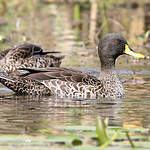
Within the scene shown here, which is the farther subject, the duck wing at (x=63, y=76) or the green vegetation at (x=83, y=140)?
the duck wing at (x=63, y=76)

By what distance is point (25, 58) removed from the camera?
42.2 feet

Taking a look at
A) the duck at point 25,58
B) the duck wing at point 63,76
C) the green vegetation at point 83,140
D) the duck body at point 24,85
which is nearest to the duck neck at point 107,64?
the duck wing at point 63,76

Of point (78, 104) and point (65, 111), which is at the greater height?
point (78, 104)

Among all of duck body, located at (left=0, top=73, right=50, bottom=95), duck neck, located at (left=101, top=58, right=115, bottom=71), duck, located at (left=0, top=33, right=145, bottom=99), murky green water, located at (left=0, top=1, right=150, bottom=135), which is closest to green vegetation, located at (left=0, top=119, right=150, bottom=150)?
murky green water, located at (left=0, top=1, right=150, bottom=135)

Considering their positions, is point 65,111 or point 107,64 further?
point 107,64

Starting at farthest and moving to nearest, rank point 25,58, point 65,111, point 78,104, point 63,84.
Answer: point 25,58 < point 63,84 < point 78,104 < point 65,111

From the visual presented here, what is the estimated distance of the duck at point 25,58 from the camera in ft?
41.4

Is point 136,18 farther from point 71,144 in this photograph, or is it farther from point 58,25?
point 71,144

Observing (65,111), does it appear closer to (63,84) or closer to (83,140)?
(63,84)

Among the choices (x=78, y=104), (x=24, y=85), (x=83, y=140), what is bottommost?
(x=83, y=140)

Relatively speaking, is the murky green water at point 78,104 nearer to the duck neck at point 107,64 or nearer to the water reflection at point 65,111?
the water reflection at point 65,111

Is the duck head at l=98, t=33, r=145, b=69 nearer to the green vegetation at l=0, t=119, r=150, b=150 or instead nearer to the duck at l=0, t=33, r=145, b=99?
the duck at l=0, t=33, r=145, b=99

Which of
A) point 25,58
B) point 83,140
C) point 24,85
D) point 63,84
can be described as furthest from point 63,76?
point 83,140

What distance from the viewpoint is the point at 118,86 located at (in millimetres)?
9922
